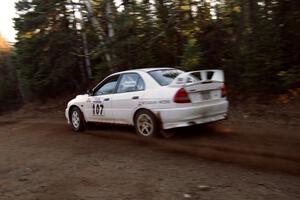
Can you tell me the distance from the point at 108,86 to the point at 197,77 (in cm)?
246

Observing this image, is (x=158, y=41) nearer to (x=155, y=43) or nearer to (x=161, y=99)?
(x=155, y=43)

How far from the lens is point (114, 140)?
929cm

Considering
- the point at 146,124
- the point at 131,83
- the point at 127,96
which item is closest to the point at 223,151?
the point at 146,124

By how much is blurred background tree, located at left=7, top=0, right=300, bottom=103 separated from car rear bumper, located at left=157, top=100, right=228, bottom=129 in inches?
158

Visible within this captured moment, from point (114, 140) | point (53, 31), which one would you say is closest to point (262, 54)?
point (114, 140)

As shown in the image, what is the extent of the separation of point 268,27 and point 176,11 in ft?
14.7

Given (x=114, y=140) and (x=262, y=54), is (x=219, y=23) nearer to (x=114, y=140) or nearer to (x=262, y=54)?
(x=262, y=54)

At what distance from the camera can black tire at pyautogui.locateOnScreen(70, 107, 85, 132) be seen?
1105cm

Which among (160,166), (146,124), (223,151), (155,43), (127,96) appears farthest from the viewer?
(155,43)

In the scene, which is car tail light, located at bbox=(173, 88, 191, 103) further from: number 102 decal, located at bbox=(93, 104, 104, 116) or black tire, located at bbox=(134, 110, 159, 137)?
number 102 decal, located at bbox=(93, 104, 104, 116)

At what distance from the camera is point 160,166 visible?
21.7 ft

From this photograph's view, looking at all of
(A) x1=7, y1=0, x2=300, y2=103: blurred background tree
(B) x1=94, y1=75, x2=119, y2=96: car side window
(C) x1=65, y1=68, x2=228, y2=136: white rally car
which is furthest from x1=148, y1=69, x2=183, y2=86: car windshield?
(A) x1=7, y1=0, x2=300, y2=103: blurred background tree

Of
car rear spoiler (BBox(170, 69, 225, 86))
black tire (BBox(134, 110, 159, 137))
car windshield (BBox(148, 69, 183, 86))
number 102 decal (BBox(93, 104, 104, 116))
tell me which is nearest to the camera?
car rear spoiler (BBox(170, 69, 225, 86))

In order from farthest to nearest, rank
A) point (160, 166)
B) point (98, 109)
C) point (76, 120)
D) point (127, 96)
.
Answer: point (76, 120) < point (98, 109) < point (127, 96) < point (160, 166)
